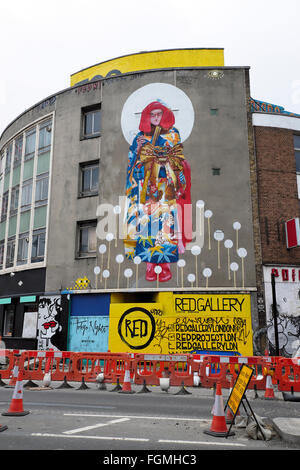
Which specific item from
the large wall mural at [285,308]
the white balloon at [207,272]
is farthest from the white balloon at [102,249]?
the large wall mural at [285,308]

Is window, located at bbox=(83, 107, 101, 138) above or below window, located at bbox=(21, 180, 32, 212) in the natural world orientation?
above

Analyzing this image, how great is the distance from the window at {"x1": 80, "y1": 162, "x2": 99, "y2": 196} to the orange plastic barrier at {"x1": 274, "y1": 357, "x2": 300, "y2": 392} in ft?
48.2

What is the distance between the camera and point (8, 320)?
2583 cm

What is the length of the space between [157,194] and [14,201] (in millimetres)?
11621

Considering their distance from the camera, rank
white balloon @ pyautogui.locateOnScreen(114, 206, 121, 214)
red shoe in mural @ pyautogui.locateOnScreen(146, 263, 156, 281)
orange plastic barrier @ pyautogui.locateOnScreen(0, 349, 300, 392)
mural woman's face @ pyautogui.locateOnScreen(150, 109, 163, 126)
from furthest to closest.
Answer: mural woman's face @ pyautogui.locateOnScreen(150, 109, 163, 126)
white balloon @ pyautogui.locateOnScreen(114, 206, 121, 214)
red shoe in mural @ pyautogui.locateOnScreen(146, 263, 156, 281)
orange plastic barrier @ pyautogui.locateOnScreen(0, 349, 300, 392)

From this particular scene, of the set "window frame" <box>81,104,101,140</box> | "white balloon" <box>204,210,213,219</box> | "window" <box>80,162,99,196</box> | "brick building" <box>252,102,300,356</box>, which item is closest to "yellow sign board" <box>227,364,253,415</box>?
"brick building" <box>252,102,300,356</box>

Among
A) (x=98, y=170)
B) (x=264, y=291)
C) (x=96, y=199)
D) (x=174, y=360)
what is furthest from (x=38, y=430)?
(x=98, y=170)

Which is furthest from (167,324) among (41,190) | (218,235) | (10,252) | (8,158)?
(8,158)

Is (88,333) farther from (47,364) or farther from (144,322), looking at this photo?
(47,364)

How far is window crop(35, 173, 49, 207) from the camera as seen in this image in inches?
972

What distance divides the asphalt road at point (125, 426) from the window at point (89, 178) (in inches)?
569

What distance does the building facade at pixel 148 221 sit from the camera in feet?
64.2

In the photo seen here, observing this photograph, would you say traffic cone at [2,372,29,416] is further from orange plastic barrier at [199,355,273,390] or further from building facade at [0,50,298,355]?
building facade at [0,50,298,355]

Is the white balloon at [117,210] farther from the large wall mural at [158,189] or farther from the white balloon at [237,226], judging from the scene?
the white balloon at [237,226]
